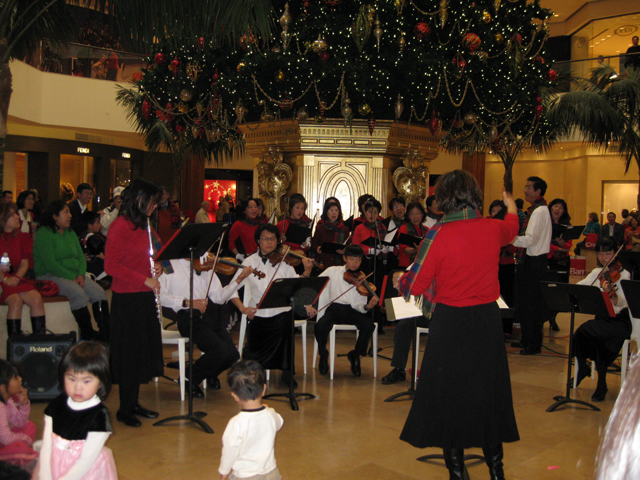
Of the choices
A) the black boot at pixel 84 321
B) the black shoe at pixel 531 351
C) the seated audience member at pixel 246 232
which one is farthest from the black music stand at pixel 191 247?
the black shoe at pixel 531 351

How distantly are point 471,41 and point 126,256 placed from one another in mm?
5786

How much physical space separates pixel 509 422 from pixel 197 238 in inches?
90.1

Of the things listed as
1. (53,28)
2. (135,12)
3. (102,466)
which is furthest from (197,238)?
(53,28)

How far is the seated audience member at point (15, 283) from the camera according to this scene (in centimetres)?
502

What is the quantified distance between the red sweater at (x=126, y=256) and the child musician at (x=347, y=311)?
1934mm

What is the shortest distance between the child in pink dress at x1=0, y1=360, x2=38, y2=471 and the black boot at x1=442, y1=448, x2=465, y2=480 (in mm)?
2030

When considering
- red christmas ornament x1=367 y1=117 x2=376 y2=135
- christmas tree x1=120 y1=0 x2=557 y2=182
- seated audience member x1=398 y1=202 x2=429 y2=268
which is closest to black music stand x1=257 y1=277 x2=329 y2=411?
seated audience member x1=398 y1=202 x2=429 y2=268

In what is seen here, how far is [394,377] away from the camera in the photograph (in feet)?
17.8

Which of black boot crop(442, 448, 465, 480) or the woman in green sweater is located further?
the woman in green sweater

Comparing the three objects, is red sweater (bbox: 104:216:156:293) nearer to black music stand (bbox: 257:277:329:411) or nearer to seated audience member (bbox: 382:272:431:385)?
black music stand (bbox: 257:277:329:411)

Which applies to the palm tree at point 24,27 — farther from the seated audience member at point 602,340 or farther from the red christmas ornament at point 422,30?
the seated audience member at point 602,340

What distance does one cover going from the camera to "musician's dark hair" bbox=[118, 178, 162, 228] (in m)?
4.19

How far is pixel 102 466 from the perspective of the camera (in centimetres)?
249

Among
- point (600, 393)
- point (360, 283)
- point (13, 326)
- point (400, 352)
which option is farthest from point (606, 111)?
point (13, 326)
